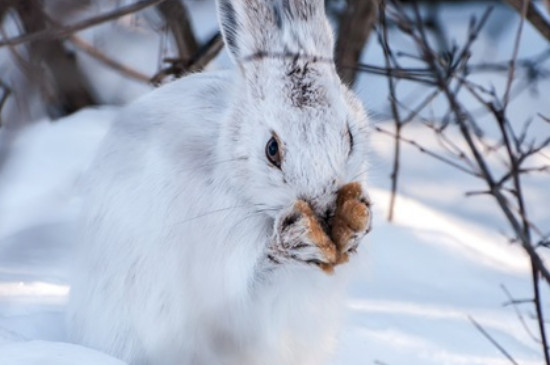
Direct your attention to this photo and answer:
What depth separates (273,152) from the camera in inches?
112

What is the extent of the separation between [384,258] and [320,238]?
4.84ft

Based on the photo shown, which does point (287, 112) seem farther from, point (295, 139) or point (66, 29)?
point (66, 29)

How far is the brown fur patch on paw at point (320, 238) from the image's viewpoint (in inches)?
107

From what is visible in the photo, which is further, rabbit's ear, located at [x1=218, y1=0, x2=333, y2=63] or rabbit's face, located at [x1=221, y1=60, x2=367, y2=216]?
rabbit's ear, located at [x1=218, y1=0, x2=333, y2=63]

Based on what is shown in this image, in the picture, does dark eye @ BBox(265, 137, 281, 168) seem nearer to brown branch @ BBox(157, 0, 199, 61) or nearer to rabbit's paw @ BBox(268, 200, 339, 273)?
rabbit's paw @ BBox(268, 200, 339, 273)

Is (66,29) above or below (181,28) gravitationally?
above

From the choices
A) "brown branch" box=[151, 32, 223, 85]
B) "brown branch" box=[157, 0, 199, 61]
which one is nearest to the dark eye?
"brown branch" box=[151, 32, 223, 85]

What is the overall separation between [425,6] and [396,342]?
4067 mm

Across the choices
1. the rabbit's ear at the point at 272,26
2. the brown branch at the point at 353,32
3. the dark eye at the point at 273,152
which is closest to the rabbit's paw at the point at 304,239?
the dark eye at the point at 273,152

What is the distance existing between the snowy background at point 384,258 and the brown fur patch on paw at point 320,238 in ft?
1.17

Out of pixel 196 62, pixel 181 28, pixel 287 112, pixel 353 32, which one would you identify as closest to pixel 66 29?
pixel 287 112

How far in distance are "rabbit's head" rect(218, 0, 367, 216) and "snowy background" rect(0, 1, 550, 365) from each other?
395 mm

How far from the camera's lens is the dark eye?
2814 mm

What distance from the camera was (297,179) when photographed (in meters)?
2.76
